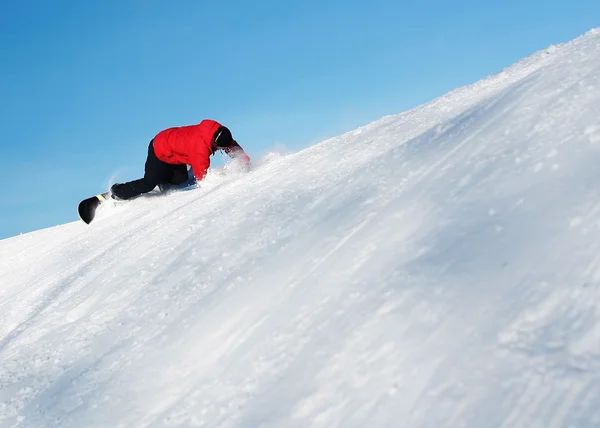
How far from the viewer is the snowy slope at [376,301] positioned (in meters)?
1.41

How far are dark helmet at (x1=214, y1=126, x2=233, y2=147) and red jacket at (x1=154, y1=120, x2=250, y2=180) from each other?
48 millimetres

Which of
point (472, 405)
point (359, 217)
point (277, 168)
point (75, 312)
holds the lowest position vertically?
point (472, 405)

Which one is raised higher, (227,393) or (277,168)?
(277,168)

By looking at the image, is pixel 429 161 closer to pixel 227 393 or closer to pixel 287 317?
pixel 287 317

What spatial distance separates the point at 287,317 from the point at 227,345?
9.4 inches

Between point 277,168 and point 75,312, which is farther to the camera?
point 277,168

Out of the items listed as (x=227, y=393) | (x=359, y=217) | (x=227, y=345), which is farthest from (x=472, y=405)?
(x=359, y=217)

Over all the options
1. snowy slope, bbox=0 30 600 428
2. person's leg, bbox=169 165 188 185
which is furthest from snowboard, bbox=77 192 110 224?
snowy slope, bbox=0 30 600 428

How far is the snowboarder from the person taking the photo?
18.7 ft

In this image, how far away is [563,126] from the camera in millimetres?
2326

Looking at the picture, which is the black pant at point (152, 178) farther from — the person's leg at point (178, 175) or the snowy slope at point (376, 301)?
the snowy slope at point (376, 301)

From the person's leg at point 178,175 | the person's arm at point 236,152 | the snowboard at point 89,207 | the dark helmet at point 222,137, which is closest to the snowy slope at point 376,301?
the dark helmet at point 222,137

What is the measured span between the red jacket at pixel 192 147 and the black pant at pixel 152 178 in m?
0.11

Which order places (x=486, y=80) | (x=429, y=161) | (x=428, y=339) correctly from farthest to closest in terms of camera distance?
1. (x=486, y=80)
2. (x=429, y=161)
3. (x=428, y=339)
